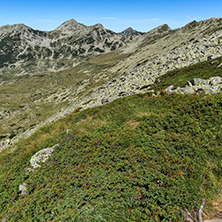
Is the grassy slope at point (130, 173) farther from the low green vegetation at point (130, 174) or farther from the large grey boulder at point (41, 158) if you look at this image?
the large grey boulder at point (41, 158)

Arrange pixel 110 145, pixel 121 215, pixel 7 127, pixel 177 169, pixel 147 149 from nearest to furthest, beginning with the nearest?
pixel 121 215
pixel 177 169
pixel 147 149
pixel 110 145
pixel 7 127

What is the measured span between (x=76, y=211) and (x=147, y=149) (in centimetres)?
503

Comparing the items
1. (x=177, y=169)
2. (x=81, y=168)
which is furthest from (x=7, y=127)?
(x=177, y=169)

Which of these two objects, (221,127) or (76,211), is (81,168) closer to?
(76,211)

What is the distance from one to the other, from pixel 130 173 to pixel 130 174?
84mm

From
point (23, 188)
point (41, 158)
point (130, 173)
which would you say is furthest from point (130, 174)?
point (41, 158)

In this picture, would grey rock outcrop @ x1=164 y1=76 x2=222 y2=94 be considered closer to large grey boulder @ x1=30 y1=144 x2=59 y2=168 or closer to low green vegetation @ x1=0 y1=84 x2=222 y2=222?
low green vegetation @ x1=0 y1=84 x2=222 y2=222

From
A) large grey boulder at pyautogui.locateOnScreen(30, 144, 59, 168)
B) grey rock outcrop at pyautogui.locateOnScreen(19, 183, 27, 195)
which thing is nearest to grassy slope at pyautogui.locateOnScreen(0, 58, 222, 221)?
grey rock outcrop at pyautogui.locateOnScreen(19, 183, 27, 195)

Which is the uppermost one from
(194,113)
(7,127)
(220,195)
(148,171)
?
(194,113)

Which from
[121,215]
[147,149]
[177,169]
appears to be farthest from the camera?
[147,149]

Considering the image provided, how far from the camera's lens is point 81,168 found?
8.82 meters

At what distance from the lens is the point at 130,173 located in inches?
291

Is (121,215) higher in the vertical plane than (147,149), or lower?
lower

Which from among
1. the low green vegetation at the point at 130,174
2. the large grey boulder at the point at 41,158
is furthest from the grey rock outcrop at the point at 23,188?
the large grey boulder at the point at 41,158
